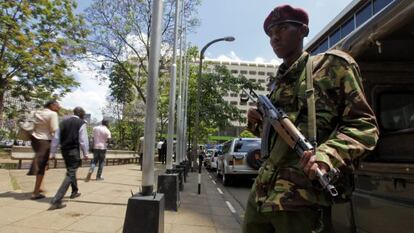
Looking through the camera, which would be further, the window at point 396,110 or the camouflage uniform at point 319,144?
the window at point 396,110

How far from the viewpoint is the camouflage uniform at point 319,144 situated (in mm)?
1829

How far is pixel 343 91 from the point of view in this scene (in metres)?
1.97

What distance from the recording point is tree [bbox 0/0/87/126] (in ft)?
75.7

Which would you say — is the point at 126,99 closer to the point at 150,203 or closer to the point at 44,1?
the point at 44,1

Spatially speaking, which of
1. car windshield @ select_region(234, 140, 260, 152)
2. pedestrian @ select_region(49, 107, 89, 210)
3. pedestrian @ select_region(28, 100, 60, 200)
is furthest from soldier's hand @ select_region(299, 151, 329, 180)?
car windshield @ select_region(234, 140, 260, 152)

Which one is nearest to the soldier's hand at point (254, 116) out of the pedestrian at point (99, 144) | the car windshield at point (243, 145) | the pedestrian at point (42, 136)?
the pedestrian at point (42, 136)

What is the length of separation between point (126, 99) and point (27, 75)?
21825 mm

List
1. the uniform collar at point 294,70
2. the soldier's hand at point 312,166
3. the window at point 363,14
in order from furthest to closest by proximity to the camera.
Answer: the window at point 363,14 → the uniform collar at point 294,70 → the soldier's hand at point 312,166

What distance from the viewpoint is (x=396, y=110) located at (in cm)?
414

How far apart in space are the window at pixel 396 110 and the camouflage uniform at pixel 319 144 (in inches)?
91.3

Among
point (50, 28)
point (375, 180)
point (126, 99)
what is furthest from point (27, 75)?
point (375, 180)

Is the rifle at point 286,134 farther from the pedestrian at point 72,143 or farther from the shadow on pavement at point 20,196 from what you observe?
the shadow on pavement at point 20,196

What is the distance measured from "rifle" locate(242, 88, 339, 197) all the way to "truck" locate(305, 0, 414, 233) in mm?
1281

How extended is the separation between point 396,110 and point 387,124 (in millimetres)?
187
